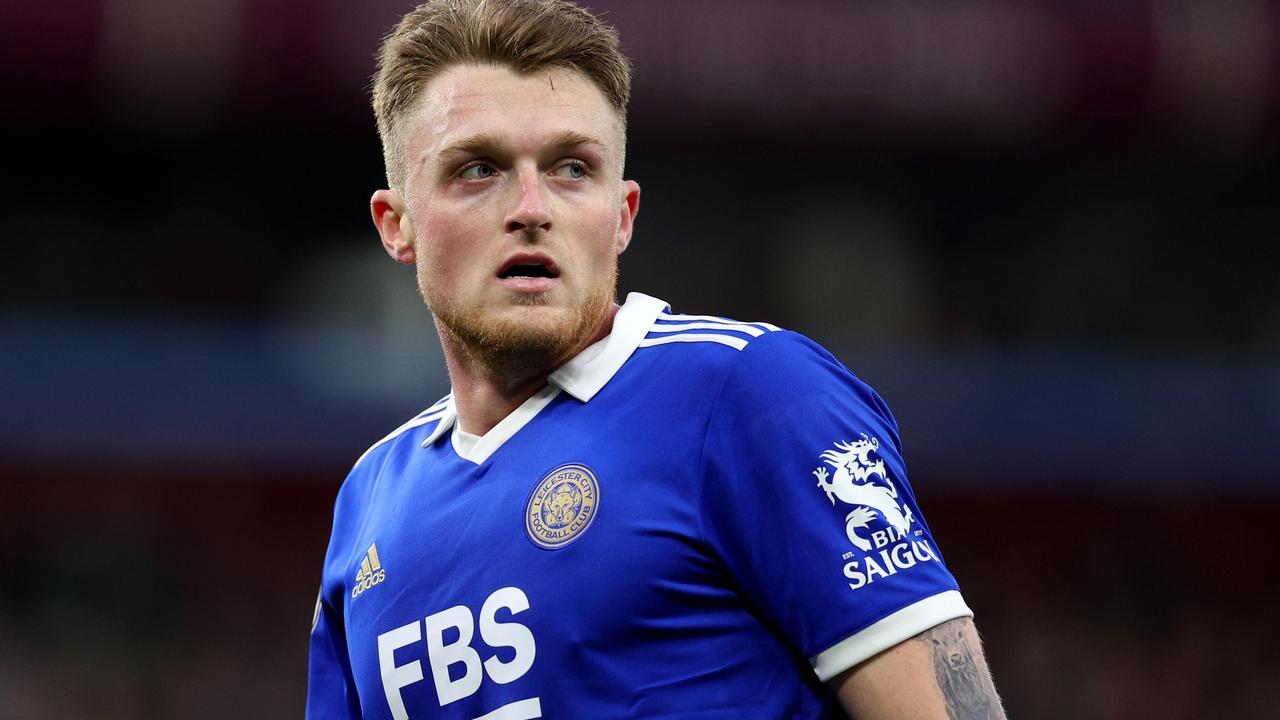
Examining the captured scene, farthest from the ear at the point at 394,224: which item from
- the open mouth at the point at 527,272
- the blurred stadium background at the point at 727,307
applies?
the blurred stadium background at the point at 727,307

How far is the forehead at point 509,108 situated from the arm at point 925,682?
809mm

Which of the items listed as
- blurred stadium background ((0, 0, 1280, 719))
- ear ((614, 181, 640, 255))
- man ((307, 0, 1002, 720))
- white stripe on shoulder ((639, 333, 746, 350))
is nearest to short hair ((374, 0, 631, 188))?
man ((307, 0, 1002, 720))

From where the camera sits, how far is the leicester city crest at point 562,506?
1.78m

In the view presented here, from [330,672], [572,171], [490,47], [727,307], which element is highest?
[727,307]

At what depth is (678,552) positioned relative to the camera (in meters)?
1.70

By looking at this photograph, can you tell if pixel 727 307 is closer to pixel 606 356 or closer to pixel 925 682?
pixel 606 356

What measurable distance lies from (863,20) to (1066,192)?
6.37ft

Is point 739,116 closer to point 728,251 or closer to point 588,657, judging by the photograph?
point 728,251

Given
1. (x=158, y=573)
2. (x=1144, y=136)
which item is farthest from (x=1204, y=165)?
(x=158, y=573)

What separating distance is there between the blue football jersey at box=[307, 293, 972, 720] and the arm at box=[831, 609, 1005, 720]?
19mm

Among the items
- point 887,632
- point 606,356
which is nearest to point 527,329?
point 606,356

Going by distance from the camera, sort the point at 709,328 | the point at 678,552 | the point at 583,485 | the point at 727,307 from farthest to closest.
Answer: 1. the point at 727,307
2. the point at 709,328
3. the point at 583,485
4. the point at 678,552

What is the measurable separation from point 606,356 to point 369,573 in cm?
49

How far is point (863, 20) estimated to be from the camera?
786 cm
